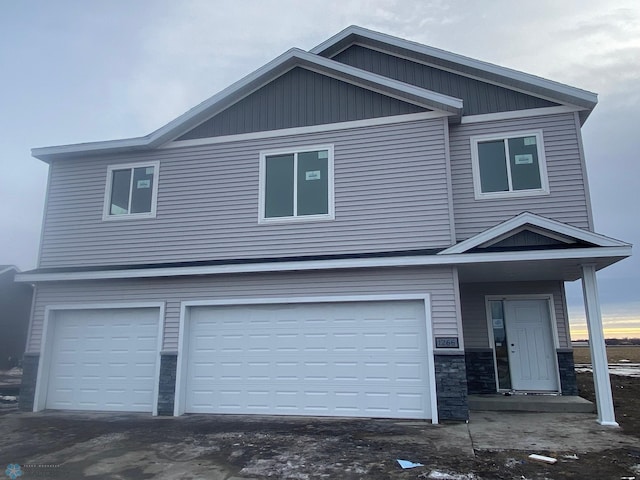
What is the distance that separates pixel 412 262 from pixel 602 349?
3503mm

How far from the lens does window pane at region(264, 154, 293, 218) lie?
30.8 ft

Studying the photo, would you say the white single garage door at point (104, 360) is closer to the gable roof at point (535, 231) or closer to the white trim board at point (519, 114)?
the gable roof at point (535, 231)

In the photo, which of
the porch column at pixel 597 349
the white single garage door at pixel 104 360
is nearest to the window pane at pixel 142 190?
the white single garage door at pixel 104 360

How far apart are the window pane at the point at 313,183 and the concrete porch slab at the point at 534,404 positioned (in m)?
5.13

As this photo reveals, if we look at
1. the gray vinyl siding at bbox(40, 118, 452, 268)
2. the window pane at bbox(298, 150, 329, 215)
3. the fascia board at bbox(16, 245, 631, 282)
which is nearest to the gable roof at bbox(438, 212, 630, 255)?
the fascia board at bbox(16, 245, 631, 282)

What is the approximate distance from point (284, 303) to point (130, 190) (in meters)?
4.68

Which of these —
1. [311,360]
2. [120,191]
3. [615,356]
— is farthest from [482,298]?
[615,356]

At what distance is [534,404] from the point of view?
8891 millimetres

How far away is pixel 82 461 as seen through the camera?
5.86 m

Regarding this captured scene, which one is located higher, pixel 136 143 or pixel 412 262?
pixel 136 143

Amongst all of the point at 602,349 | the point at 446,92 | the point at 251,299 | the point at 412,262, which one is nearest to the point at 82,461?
the point at 251,299

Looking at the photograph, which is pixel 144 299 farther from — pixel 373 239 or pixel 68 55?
pixel 68 55

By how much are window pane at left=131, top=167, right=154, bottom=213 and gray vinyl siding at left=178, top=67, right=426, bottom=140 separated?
47.7 inches

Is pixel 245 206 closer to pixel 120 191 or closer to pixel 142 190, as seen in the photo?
pixel 142 190
